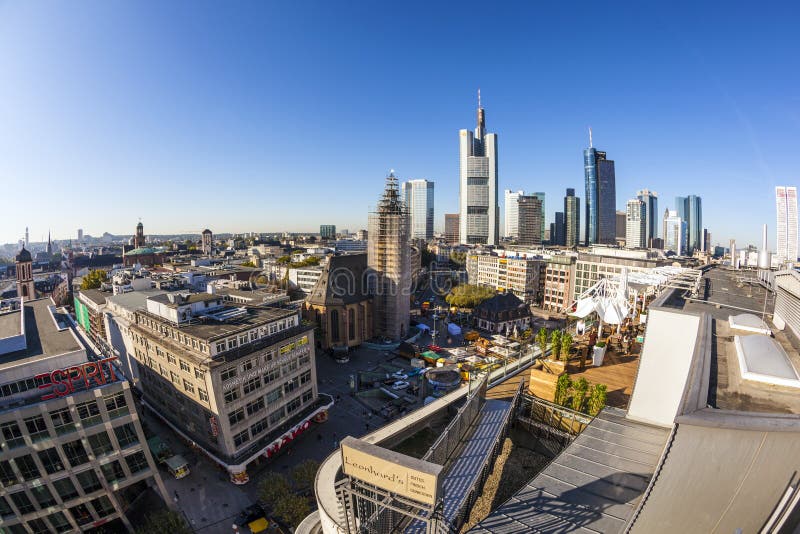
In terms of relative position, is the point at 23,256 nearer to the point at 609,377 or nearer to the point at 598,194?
the point at 609,377

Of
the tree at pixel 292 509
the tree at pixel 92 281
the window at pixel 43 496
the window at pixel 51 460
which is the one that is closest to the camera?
the window at pixel 51 460

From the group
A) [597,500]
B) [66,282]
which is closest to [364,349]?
[597,500]

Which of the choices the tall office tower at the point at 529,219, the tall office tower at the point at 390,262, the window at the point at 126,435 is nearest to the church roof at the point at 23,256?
the tall office tower at the point at 390,262

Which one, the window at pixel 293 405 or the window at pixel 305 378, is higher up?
the window at pixel 305 378

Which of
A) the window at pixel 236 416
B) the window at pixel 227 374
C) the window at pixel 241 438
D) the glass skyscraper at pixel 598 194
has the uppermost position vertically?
the glass skyscraper at pixel 598 194

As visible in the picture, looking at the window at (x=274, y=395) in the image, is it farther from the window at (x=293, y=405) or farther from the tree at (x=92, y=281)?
the tree at (x=92, y=281)

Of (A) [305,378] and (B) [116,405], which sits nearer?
(B) [116,405]

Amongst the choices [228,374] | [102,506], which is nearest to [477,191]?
[228,374]
